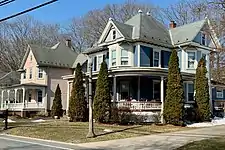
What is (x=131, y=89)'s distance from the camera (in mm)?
28531

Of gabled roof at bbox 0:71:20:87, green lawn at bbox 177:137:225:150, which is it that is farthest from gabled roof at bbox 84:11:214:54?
gabled roof at bbox 0:71:20:87

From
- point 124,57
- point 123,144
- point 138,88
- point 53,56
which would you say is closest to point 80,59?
point 53,56

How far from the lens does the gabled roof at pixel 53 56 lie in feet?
128

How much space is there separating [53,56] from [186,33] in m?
17.3

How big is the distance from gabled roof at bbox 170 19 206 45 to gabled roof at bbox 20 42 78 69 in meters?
14.7

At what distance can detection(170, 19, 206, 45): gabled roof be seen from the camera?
96.9 ft

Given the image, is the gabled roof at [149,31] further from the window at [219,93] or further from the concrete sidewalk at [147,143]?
the concrete sidewalk at [147,143]

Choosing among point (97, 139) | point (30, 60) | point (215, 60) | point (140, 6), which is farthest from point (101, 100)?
point (140, 6)

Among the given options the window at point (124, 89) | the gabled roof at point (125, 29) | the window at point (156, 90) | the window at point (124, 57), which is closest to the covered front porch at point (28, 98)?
the window at point (124, 89)

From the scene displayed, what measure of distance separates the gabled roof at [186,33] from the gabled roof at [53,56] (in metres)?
14.7

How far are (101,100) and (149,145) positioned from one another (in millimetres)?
9269

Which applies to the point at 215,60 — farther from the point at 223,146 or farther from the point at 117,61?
the point at 117,61

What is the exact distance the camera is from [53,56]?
40531 millimetres

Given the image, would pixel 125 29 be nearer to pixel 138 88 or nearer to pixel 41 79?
pixel 138 88
